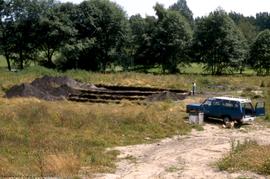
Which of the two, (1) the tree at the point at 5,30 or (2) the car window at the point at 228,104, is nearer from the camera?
(2) the car window at the point at 228,104

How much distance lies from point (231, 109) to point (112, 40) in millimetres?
46499

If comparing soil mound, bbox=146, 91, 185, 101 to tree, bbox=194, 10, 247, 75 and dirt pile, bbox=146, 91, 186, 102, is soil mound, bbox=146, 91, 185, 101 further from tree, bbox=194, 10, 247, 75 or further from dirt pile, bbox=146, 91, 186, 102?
tree, bbox=194, 10, 247, 75

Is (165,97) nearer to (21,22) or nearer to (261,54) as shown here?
(21,22)

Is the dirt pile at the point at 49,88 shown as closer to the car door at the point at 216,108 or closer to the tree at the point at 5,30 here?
the car door at the point at 216,108

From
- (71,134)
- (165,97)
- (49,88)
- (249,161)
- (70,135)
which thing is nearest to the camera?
(249,161)

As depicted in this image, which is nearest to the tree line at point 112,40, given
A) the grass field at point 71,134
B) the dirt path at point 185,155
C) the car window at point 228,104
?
the grass field at point 71,134

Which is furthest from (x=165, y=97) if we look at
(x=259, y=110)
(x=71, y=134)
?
(x=71, y=134)

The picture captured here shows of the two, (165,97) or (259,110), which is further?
(165,97)

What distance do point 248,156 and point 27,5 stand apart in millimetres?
56701

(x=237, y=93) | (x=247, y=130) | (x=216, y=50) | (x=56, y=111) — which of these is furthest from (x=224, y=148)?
(x=216, y=50)

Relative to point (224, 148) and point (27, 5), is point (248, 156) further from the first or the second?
point (27, 5)

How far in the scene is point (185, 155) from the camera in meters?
20.6

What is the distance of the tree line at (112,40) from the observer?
226 ft

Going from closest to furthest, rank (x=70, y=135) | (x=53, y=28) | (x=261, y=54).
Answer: (x=70, y=135) → (x=53, y=28) → (x=261, y=54)
